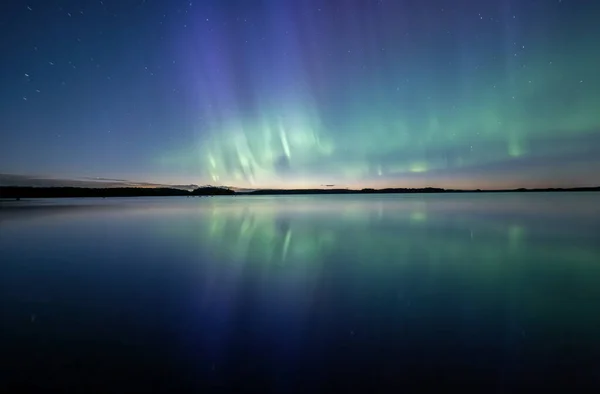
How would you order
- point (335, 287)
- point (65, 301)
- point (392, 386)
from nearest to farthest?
point (392, 386) → point (65, 301) → point (335, 287)

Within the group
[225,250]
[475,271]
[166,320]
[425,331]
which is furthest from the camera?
A: [225,250]

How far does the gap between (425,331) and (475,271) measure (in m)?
6.70

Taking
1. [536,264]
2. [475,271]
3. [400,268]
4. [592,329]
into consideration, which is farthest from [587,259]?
[592,329]

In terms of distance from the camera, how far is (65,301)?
8.80 meters

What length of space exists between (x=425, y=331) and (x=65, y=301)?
9042 mm

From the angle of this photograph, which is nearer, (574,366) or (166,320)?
(574,366)

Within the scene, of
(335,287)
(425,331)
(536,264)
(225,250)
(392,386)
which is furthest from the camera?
(225,250)

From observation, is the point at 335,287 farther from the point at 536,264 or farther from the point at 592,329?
the point at 536,264

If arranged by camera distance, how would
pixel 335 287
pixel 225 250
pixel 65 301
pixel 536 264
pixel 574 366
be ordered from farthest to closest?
1. pixel 225 250
2. pixel 536 264
3. pixel 335 287
4. pixel 65 301
5. pixel 574 366

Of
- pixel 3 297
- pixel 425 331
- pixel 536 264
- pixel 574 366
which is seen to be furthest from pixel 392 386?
pixel 536 264

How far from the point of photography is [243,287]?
34.2ft

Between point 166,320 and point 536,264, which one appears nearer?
point 166,320

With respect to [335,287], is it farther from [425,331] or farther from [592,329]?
[592,329]

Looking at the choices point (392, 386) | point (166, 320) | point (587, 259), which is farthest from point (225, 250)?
point (587, 259)
